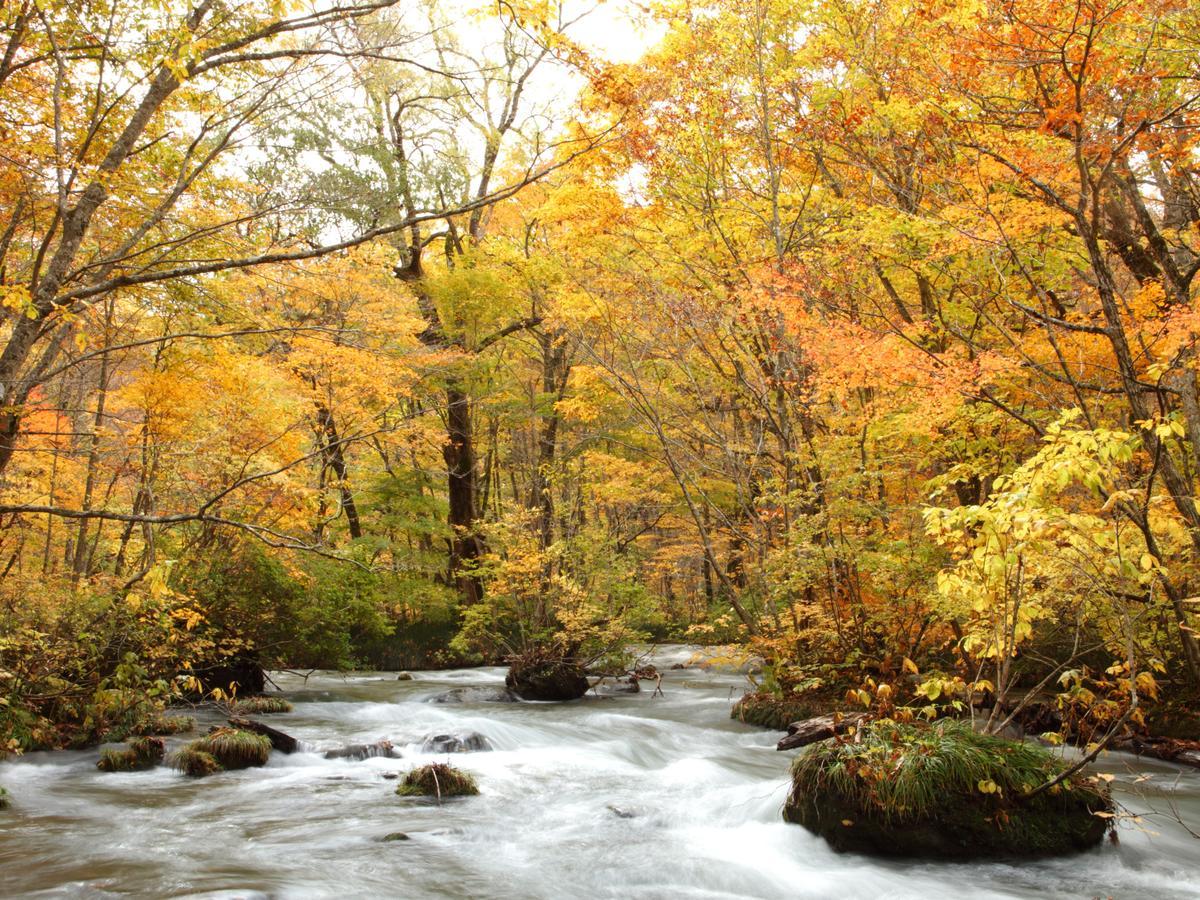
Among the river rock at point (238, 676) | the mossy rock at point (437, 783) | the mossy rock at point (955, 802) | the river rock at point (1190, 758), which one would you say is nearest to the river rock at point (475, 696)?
the river rock at point (238, 676)

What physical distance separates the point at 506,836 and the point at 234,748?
12.0 feet

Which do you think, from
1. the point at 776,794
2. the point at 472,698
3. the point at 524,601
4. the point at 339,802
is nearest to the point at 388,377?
the point at 524,601

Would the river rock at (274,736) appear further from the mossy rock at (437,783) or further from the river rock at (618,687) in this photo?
the river rock at (618,687)

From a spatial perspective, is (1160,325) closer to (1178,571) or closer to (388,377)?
(1178,571)

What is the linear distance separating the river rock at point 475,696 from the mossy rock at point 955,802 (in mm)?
8637

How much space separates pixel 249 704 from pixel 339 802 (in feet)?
16.9

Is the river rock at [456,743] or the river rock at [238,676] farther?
the river rock at [238,676]

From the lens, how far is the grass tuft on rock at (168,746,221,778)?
8.02 m

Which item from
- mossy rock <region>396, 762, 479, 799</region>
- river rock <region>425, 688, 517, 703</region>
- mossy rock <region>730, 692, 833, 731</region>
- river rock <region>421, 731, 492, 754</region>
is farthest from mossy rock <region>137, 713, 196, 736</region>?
mossy rock <region>730, 692, 833, 731</region>

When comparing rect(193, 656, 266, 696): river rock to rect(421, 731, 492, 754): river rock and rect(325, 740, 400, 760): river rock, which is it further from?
rect(421, 731, 492, 754): river rock

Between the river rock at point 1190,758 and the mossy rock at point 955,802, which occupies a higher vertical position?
the mossy rock at point 955,802

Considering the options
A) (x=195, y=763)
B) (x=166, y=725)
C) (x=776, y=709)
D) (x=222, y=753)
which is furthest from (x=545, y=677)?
(x=195, y=763)

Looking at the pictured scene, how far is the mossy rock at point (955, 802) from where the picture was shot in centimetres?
549

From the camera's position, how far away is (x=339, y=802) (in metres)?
7.27
